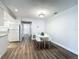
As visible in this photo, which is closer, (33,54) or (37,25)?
(33,54)

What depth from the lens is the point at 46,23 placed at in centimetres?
895

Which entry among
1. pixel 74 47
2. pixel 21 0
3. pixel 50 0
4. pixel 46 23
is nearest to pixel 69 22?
pixel 74 47

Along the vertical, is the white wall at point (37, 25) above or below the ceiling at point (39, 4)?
below

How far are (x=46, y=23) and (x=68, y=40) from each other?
4.80 meters

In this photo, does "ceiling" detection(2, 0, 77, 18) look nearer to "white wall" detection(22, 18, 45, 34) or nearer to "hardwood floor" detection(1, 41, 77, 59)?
"hardwood floor" detection(1, 41, 77, 59)

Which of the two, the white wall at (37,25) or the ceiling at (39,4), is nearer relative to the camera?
the ceiling at (39,4)

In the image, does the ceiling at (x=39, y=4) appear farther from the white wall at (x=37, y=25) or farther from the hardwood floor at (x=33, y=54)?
the white wall at (x=37, y=25)

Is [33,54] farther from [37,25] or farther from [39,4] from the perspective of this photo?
[37,25]

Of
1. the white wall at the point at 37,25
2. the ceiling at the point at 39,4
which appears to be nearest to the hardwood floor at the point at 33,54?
the ceiling at the point at 39,4

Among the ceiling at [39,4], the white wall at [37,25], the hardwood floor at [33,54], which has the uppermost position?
the ceiling at [39,4]

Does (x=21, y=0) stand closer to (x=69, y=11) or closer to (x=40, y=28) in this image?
(x=69, y=11)

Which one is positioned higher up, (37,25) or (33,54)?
(37,25)

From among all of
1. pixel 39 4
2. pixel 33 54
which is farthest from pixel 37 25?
pixel 33 54

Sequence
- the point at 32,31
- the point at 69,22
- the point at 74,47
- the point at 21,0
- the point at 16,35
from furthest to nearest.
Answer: the point at 32,31, the point at 16,35, the point at 69,22, the point at 74,47, the point at 21,0
